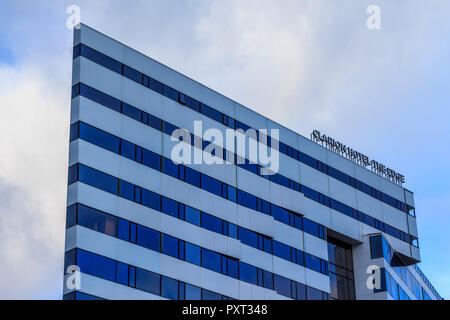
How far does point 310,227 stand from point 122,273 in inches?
966

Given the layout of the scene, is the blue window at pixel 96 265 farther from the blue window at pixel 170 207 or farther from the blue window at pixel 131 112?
the blue window at pixel 131 112

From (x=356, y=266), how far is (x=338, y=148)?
12.1 meters

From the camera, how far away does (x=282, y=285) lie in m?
74.9

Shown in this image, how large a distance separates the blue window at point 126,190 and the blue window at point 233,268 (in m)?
11.2

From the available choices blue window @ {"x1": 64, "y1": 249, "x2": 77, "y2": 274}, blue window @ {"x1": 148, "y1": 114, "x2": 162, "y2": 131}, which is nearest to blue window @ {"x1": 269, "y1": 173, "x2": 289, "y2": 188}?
blue window @ {"x1": 148, "y1": 114, "x2": 162, "y2": 131}

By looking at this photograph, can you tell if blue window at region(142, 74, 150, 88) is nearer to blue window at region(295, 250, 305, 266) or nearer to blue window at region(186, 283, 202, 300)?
blue window at region(186, 283, 202, 300)

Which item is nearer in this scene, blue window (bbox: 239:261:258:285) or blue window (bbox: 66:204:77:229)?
blue window (bbox: 66:204:77:229)

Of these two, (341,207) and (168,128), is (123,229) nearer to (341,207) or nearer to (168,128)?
(168,128)

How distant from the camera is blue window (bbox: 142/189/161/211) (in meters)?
Result: 64.8

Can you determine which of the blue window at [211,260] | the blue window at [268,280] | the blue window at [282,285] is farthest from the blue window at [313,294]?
the blue window at [211,260]

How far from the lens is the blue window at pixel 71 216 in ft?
195

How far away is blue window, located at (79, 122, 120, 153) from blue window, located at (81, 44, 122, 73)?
555cm
